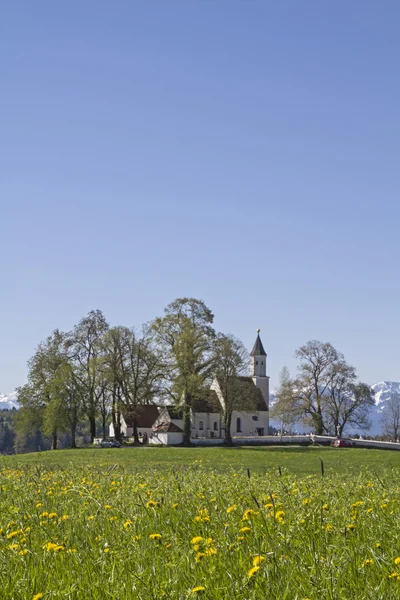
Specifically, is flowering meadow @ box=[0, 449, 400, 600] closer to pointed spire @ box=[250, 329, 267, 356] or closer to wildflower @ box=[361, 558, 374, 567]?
wildflower @ box=[361, 558, 374, 567]

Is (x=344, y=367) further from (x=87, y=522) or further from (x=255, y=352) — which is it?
(x=87, y=522)

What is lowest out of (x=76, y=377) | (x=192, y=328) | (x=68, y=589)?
(x=68, y=589)

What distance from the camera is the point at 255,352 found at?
11600 centimetres

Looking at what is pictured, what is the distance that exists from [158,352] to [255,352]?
136ft

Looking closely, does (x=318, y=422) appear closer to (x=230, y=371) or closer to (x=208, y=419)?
(x=208, y=419)

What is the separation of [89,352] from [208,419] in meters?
28.2

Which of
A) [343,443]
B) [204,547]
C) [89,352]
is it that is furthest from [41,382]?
[204,547]

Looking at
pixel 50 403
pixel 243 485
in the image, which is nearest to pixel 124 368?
pixel 50 403

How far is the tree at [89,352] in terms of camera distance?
78125mm

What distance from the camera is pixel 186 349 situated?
2827 inches

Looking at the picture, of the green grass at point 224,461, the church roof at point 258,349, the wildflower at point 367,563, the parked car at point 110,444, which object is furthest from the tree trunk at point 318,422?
the wildflower at point 367,563

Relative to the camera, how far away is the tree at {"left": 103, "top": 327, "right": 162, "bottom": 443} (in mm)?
77562

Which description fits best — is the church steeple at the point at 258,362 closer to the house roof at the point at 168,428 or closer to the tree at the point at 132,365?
the house roof at the point at 168,428

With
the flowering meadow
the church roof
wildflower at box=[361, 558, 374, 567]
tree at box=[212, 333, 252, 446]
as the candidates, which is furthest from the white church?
wildflower at box=[361, 558, 374, 567]
